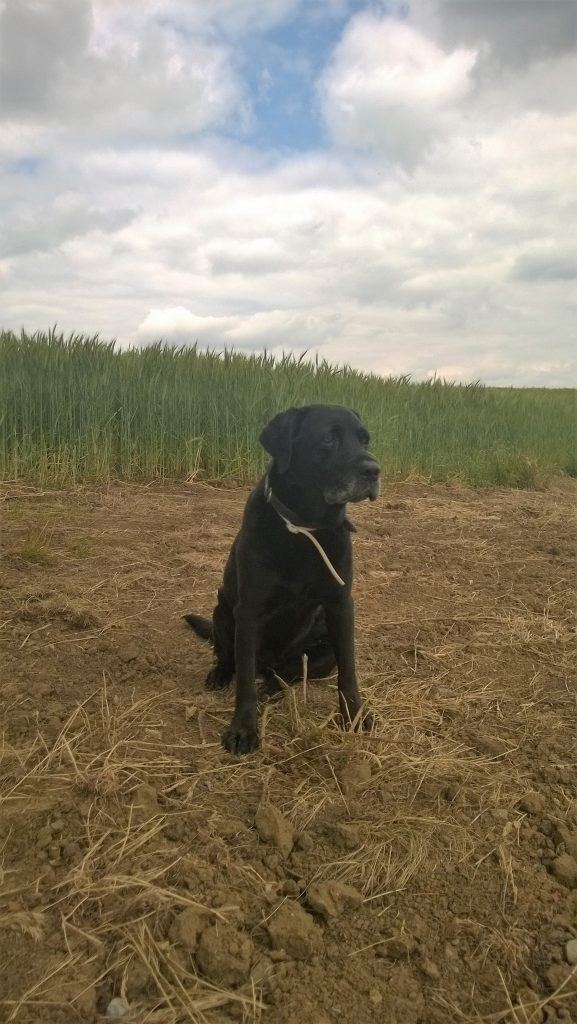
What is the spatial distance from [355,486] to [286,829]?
121 centimetres

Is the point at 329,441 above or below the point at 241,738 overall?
above

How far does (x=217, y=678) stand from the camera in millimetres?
2986

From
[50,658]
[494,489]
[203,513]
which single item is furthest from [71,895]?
[494,489]

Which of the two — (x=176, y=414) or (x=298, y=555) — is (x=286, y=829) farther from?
(x=176, y=414)

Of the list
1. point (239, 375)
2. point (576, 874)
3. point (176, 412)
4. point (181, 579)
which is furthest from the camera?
point (239, 375)

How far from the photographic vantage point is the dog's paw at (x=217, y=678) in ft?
9.78

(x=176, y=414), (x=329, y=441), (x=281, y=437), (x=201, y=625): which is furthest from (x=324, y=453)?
(x=176, y=414)

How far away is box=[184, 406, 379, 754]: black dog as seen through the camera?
2.52 m

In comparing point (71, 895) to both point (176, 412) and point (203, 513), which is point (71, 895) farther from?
point (176, 412)

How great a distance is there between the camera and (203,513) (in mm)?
A: 6562

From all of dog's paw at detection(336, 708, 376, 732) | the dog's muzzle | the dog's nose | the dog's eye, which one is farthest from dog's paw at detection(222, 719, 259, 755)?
the dog's eye

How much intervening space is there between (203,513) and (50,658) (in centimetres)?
359

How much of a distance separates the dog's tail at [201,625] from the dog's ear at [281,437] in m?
1.14

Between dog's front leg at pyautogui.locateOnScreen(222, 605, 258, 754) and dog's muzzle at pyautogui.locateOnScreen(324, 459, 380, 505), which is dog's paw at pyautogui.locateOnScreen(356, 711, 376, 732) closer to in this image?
dog's front leg at pyautogui.locateOnScreen(222, 605, 258, 754)
